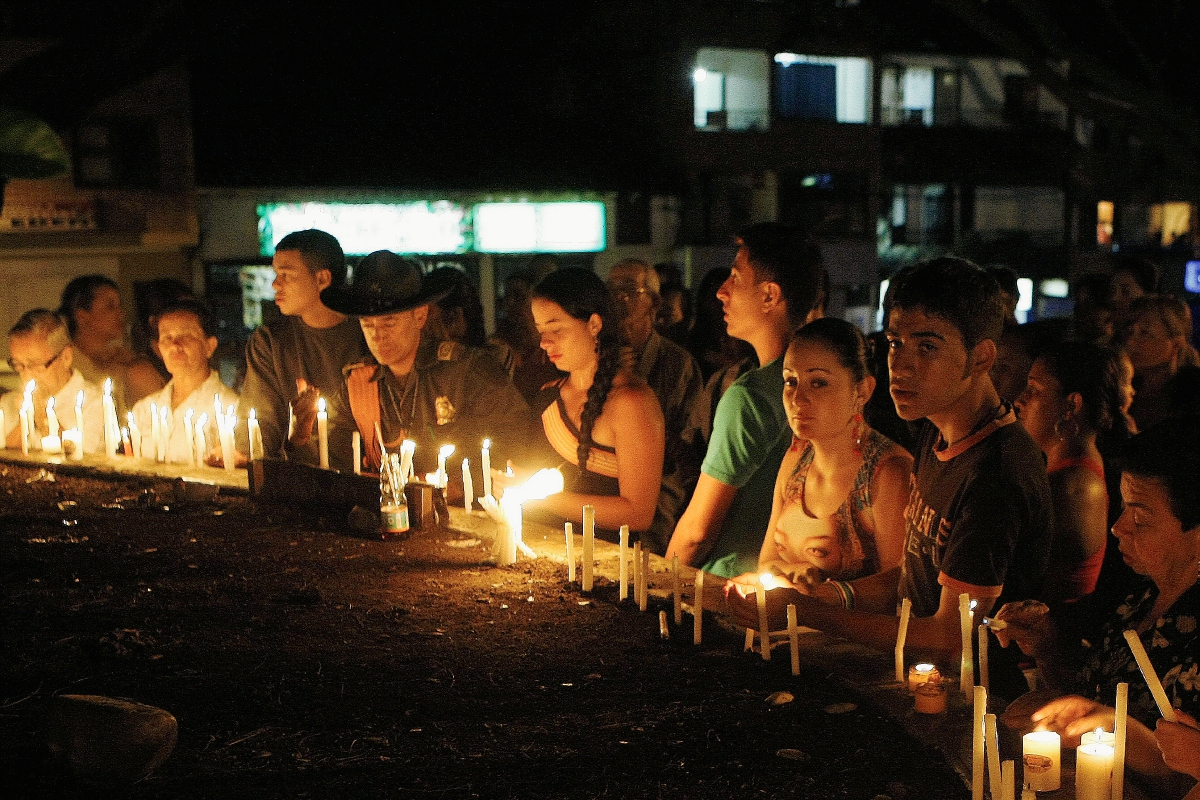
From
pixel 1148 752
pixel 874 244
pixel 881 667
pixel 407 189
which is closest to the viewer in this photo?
pixel 1148 752

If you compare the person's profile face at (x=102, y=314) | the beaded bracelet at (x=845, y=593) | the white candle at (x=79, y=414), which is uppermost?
the person's profile face at (x=102, y=314)

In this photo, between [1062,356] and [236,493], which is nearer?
[1062,356]

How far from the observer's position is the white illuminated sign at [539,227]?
81.9ft

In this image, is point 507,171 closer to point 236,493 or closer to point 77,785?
point 236,493

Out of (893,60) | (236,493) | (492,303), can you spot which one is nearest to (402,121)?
(492,303)

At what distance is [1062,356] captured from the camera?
4770 mm

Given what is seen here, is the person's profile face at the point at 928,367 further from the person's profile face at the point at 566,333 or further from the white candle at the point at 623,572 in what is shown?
the person's profile face at the point at 566,333

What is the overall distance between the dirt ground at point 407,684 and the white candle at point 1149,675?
0.48 meters

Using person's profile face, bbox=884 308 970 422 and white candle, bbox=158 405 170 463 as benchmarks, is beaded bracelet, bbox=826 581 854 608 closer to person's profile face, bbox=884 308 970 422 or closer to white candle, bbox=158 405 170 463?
person's profile face, bbox=884 308 970 422

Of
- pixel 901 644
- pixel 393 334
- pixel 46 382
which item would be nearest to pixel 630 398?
pixel 393 334

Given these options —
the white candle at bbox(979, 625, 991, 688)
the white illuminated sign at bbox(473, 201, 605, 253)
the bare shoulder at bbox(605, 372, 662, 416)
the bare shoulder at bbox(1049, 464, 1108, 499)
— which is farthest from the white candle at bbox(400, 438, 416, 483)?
the white illuminated sign at bbox(473, 201, 605, 253)

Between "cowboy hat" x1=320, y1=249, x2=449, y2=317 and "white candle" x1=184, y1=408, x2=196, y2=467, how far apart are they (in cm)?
124

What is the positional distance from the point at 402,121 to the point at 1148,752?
23.6m

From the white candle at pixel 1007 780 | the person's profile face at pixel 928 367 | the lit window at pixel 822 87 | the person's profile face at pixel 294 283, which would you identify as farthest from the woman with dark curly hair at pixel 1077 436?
the lit window at pixel 822 87
